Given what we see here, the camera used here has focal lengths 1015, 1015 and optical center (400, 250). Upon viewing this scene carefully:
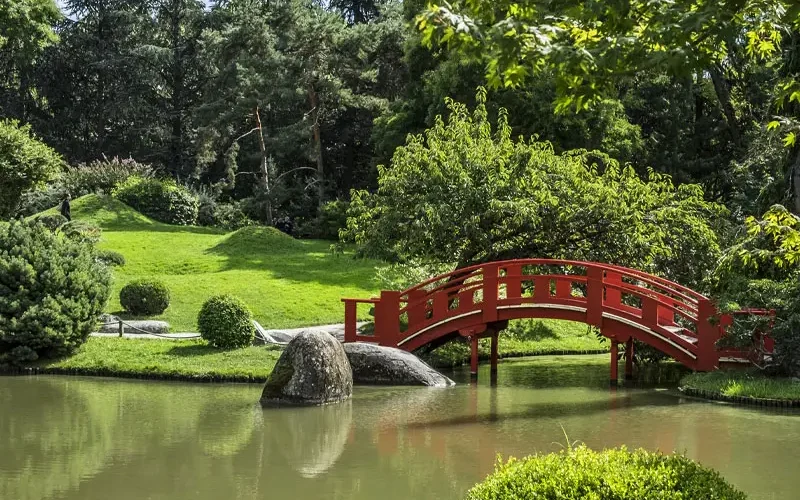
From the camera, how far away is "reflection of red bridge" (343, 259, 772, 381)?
57.4ft

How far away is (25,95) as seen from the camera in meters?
54.8

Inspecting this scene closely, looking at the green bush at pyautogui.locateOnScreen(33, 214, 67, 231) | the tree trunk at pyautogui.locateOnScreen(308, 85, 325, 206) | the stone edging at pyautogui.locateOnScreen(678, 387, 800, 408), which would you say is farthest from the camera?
the tree trunk at pyautogui.locateOnScreen(308, 85, 325, 206)

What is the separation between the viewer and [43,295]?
1938 cm

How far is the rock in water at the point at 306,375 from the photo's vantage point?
16.0 m

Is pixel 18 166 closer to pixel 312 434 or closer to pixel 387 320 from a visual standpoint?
pixel 387 320

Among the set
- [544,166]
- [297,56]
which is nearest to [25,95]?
[297,56]

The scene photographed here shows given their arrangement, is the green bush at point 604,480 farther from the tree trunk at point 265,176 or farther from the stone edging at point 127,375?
the tree trunk at point 265,176

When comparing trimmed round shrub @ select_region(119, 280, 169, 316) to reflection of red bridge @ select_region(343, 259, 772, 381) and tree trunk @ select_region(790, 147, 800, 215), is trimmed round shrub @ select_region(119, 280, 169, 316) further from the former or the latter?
tree trunk @ select_region(790, 147, 800, 215)

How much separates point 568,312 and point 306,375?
528cm

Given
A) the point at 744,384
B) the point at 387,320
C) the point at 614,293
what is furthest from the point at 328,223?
the point at 744,384

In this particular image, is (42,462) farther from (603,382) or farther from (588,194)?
(588,194)

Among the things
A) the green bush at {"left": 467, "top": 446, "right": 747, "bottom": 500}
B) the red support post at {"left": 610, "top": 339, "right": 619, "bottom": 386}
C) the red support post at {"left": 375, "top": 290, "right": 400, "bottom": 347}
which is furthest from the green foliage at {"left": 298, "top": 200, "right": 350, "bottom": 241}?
the green bush at {"left": 467, "top": 446, "right": 747, "bottom": 500}

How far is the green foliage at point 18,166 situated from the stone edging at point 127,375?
47.4 feet

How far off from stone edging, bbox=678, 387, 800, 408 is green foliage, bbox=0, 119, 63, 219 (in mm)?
23313
